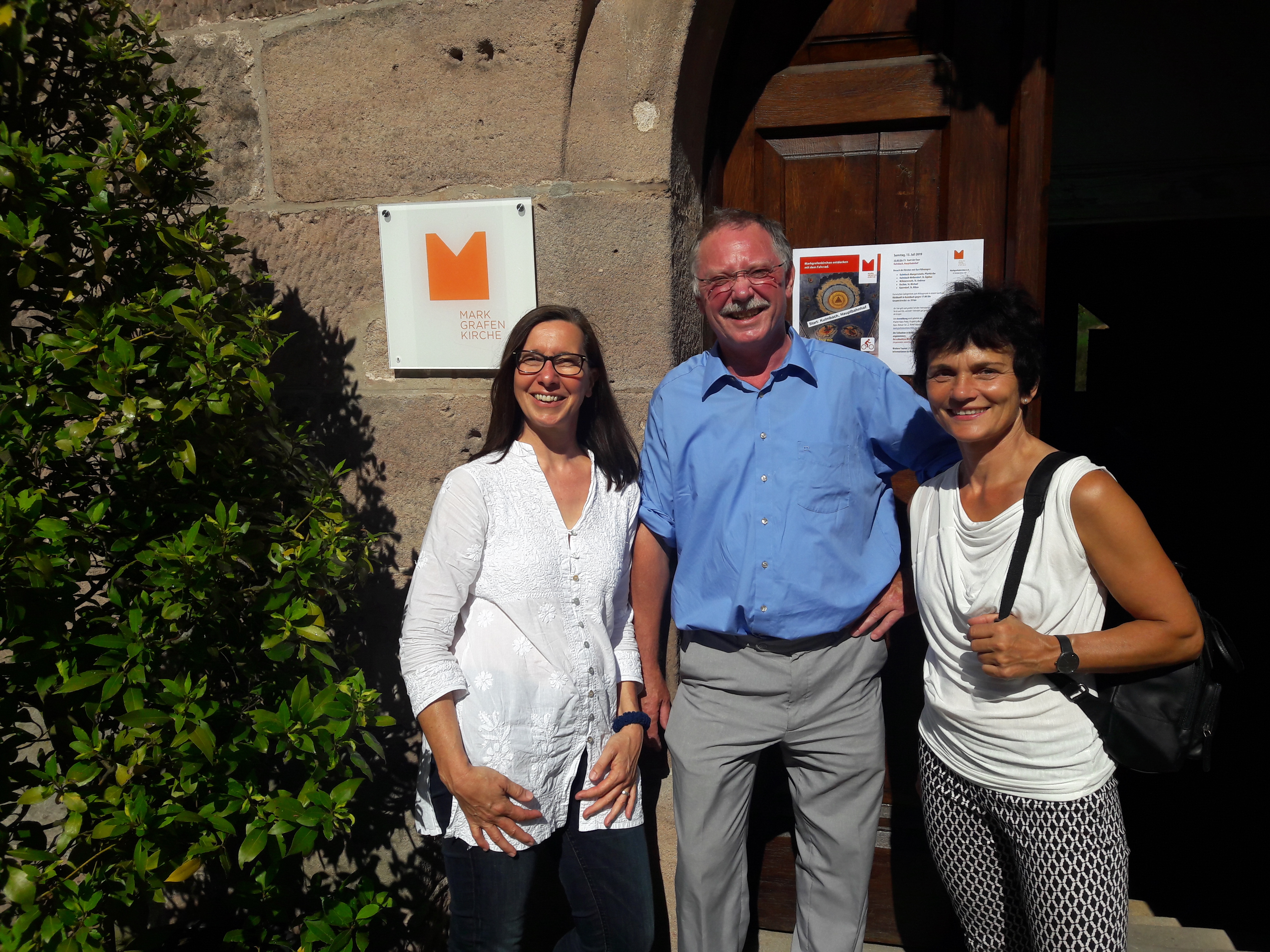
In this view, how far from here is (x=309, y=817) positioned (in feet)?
5.49

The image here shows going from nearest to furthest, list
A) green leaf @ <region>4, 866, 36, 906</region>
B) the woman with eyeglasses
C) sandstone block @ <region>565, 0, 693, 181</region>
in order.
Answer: green leaf @ <region>4, 866, 36, 906</region>, the woman with eyeglasses, sandstone block @ <region>565, 0, 693, 181</region>

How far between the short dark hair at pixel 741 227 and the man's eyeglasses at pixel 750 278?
0.13 feet

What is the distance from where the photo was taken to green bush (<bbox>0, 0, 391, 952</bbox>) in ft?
4.97

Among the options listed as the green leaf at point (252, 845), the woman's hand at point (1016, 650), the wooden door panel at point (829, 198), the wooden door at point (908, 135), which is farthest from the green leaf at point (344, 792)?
the wooden door panel at point (829, 198)

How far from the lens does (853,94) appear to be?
2449 mm

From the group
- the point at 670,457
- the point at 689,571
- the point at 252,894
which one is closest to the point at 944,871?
the point at 689,571

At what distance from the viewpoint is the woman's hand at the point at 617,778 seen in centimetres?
188

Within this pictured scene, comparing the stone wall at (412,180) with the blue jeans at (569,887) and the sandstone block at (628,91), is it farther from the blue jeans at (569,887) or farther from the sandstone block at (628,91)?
the blue jeans at (569,887)

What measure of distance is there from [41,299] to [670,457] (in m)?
1.39

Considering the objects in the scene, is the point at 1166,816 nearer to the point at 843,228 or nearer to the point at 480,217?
the point at 843,228

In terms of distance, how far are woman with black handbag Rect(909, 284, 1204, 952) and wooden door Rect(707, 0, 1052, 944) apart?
0.77m

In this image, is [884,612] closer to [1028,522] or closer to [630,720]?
[1028,522]

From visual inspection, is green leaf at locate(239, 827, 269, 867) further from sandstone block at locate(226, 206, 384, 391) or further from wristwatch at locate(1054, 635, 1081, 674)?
wristwatch at locate(1054, 635, 1081, 674)

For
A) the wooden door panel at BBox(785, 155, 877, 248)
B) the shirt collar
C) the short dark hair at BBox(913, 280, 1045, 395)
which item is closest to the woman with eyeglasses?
the shirt collar
